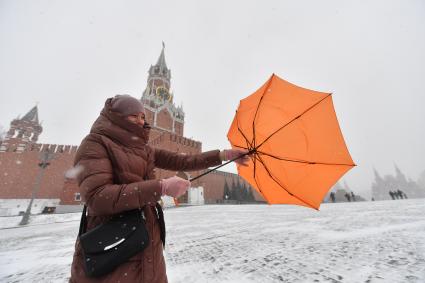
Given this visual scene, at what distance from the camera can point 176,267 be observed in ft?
9.80

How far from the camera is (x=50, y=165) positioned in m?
29.0

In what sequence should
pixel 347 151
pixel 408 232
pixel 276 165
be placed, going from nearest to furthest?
pixel 347 151 < pixel 276 165 < pixel 408 232

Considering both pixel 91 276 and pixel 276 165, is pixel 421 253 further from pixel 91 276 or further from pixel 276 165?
pixel 91 276

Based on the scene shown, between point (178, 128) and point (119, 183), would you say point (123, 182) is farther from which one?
point (178, 128)

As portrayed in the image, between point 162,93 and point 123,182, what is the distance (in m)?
45.2

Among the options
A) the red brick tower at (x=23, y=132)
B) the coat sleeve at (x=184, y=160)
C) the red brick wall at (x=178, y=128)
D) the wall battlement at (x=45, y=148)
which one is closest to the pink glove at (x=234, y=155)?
the coat sleeve at (x=184, y=160)

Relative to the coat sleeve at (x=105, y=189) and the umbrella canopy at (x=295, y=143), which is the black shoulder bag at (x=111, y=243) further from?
the umbrella canopy at (x=295, y=143)

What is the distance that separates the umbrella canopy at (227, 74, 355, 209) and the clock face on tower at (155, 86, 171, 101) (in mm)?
42925

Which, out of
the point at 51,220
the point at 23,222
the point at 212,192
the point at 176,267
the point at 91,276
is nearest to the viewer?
the point at 91,276

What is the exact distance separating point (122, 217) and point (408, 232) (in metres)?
5.77

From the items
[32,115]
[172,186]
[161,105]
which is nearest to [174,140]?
[161,105]

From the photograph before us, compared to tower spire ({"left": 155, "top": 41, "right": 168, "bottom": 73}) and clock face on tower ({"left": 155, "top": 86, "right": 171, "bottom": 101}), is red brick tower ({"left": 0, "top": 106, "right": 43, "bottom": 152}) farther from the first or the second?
tower spire ({"left": 155, "top": 41, "right": 168, "bottom": 73})

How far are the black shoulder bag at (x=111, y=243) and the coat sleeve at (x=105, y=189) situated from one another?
0.41 ft

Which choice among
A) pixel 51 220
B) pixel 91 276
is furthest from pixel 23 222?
pixel 91 276
